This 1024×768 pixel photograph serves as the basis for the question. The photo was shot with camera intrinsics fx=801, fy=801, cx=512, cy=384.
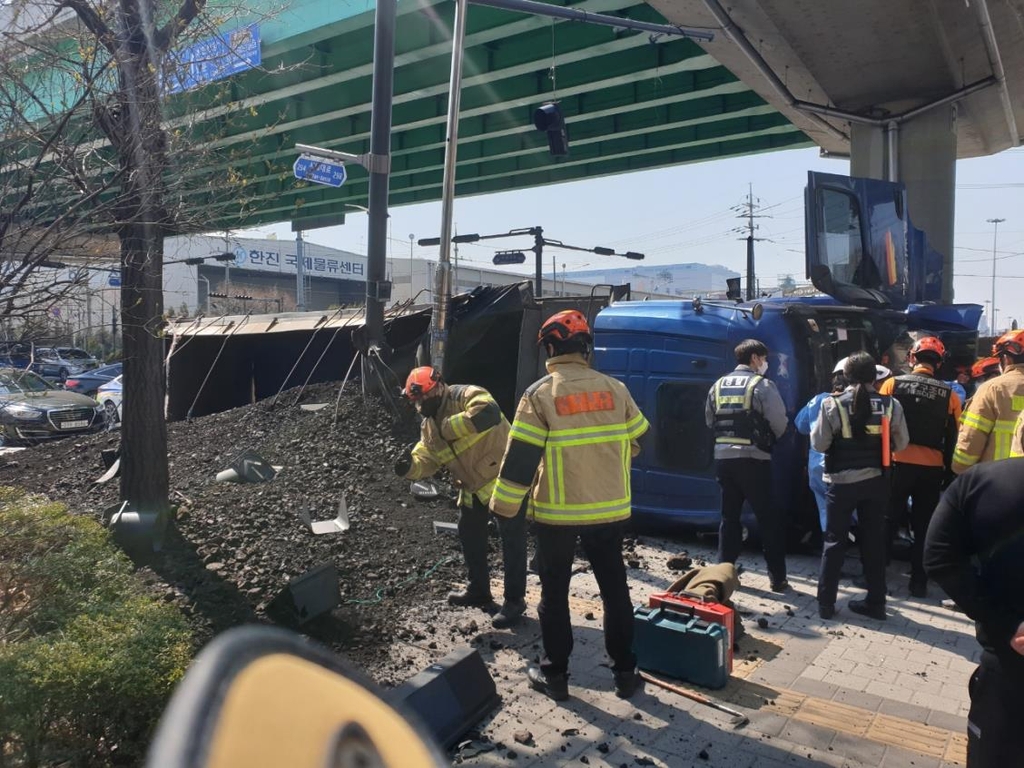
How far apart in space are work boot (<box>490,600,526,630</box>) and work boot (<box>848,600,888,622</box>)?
244 cm

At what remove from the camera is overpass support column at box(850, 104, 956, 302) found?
14.6m

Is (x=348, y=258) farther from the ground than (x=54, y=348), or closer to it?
farther from the ground

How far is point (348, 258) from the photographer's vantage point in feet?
203

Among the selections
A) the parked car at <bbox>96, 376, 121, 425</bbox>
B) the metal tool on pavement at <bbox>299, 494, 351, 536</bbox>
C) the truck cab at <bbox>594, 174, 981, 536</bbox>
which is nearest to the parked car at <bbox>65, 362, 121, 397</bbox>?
the parked car at <bbox>96, 376, 121, 425</bbox>

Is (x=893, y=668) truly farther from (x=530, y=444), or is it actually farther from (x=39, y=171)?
(x=39, y=171)

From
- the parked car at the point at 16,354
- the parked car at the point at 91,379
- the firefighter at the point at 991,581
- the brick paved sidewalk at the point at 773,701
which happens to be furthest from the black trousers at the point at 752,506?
the parked car at the point at 91,379

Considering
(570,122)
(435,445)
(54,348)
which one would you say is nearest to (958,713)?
(435,445)

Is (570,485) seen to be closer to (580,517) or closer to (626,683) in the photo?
(580,517)

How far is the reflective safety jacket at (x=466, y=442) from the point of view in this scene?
17.6 ft

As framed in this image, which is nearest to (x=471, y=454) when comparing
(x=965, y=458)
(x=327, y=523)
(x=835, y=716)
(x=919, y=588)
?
(x=327, y=523)

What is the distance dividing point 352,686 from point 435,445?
4415mm

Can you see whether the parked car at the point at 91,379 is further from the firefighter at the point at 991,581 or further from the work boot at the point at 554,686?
the firefighter at the point at 991,581

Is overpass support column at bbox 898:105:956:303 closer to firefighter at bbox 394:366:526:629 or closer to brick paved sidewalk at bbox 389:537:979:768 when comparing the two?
brick paved sidewalk at bbox 389:537:979:768

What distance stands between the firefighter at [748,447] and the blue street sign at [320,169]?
455 centimetres
